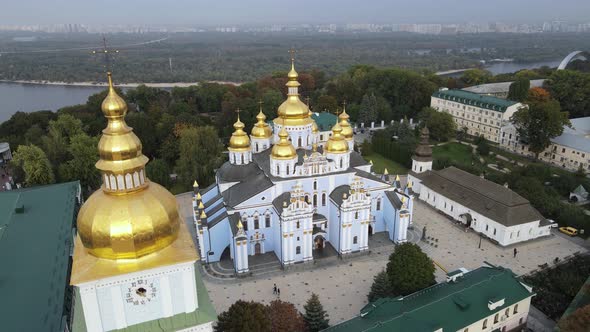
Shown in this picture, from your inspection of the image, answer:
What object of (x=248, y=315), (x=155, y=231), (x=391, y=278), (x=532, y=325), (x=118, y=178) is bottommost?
(x=532, y=325)

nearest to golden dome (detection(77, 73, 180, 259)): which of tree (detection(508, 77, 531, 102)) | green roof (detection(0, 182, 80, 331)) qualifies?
green roof (detection(0, 182, 80, 331))

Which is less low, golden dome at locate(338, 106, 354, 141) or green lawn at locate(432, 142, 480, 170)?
golden dome at locate(338, 106, 354, 141)

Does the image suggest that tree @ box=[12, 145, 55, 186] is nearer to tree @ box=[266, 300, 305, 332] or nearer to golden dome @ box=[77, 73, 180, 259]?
tree @ box=[266, 300, 305, 332]

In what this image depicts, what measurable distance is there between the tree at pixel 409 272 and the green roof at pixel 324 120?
25.3 m

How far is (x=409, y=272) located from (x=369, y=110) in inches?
1364

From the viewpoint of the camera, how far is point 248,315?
551 inches

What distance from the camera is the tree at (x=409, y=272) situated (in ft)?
59.6

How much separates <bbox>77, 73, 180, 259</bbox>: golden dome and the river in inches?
2549

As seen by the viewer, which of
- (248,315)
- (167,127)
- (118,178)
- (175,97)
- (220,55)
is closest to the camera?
(118,178)

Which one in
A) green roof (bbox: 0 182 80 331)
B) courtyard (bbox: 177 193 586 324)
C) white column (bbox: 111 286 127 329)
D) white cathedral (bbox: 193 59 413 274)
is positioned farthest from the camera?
white cathedral (bbox: 193 59 413 274)

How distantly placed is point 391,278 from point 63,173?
2540cm

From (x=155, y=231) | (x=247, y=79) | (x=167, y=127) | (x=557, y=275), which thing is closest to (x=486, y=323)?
(x=557, y=275)

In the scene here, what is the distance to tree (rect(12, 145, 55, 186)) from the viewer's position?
97.7 ft

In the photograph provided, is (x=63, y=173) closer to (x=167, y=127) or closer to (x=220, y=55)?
(x=167, y=127)
